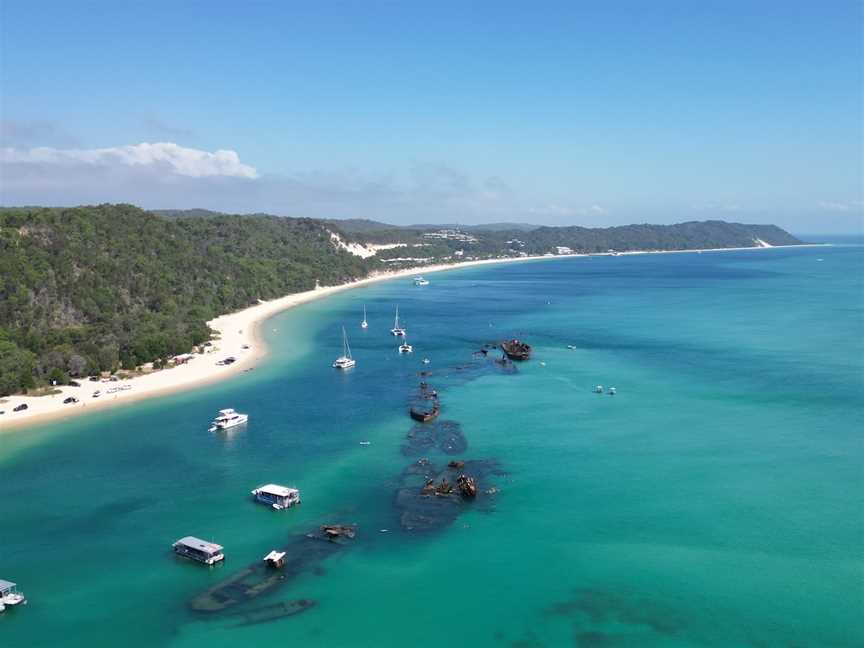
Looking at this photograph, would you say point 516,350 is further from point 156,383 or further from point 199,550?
point 199,550

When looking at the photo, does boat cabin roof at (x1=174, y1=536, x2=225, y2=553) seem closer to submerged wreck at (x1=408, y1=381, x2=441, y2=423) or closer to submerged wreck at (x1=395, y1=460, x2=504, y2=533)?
submerged wreck at (x1=395, y1=460, x2=504, y2=533)

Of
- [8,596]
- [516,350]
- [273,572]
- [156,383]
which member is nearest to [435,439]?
[273,572]

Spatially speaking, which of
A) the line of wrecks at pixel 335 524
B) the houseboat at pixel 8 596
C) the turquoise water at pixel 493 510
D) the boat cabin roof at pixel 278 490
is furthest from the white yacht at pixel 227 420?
the houseboat at pixel 8 596

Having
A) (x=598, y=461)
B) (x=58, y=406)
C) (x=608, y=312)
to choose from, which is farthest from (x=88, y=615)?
(x=608, y=312)

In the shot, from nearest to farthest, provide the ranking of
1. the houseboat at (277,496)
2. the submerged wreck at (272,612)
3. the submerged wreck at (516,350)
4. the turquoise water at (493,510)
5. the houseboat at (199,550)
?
the submerged wreck at (272,612) → the turquoise water at (493,510) → the houseboat at (199,550) → the houseboat at (277,496) → the submerged wreck at (516,350)

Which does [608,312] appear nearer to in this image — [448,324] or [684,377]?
[448,324]

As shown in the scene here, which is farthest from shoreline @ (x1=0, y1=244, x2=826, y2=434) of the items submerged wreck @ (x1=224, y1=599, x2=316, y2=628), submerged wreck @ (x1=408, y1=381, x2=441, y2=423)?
submerged wreck @ (x1=224, y1=599, x2=316, y2=628)

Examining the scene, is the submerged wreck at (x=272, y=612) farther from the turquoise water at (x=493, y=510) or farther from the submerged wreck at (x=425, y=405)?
the submerged wreck at (x=425, y=405)
